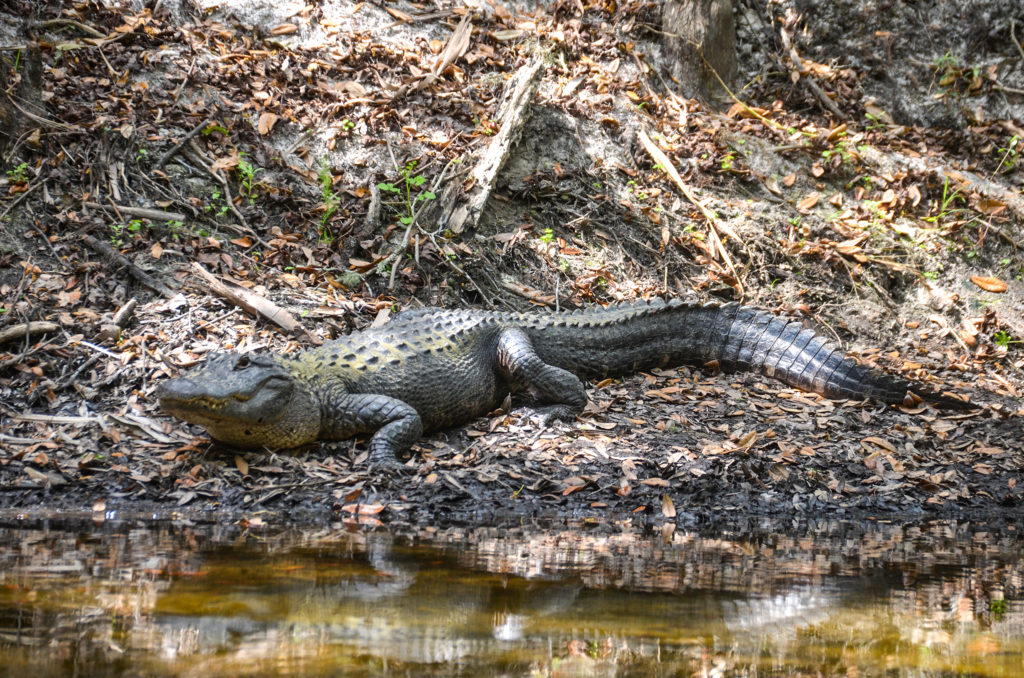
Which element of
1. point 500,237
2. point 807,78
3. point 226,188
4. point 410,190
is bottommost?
point 500,237

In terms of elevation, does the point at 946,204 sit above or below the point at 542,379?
above

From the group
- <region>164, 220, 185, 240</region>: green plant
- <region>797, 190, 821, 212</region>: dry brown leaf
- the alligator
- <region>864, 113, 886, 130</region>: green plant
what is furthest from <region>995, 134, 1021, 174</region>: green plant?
<region>164, 220, 185, 240</region>: green plant

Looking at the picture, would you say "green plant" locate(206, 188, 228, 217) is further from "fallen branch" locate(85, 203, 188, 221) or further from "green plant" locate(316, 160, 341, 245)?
"green plant" locate(316, 160, 341, 245)

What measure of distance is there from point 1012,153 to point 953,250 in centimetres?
209

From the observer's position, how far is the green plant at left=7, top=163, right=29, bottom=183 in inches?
249

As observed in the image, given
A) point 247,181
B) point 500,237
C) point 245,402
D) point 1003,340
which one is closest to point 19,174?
point 247,181

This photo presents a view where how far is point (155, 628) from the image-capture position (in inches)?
83.2

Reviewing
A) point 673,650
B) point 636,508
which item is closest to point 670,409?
point 636,508

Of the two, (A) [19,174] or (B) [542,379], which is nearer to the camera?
(B) [542,379]

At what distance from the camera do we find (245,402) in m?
4.65

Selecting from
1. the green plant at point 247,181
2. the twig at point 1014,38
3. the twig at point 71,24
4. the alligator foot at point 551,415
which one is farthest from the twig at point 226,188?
the twig at point 1014,38

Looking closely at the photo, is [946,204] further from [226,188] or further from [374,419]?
[226,188]

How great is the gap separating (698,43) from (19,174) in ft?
24.1

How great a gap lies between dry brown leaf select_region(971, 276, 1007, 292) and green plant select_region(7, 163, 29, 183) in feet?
28.7
